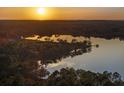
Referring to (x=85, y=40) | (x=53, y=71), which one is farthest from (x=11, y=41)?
(x=85, y=40)

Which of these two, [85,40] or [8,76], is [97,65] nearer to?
[85,40]

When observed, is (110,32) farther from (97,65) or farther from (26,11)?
(26,11)
